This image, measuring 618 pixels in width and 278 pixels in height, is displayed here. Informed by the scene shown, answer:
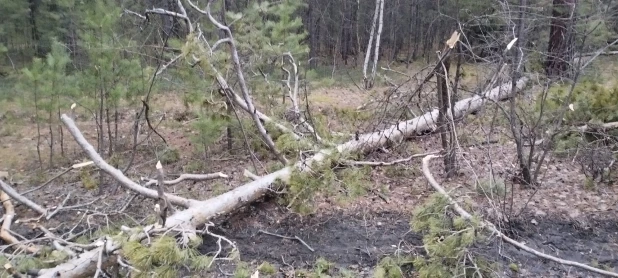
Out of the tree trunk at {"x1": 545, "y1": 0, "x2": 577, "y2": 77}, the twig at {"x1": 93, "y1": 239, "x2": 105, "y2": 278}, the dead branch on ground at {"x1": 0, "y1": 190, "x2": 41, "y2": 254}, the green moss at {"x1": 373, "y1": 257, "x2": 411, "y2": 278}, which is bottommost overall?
the green moss at {"x1": 373, "y1": 257, "x2": 411, "y2": 278}

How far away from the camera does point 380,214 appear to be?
213 inches

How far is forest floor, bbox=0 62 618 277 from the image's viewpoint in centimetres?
450

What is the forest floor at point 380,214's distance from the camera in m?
4.50

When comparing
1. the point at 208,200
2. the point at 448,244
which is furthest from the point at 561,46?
the point at 208,200

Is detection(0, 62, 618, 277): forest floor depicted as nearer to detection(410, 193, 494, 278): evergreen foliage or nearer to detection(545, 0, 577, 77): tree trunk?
detection(410, 193, 494, 278): evergreen foliage

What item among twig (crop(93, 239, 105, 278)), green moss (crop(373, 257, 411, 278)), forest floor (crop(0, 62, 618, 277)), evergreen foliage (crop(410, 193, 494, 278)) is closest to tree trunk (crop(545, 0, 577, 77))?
forest floor (crop(0, 62, 618, 277))

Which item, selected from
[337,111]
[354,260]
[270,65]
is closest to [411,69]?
[337,111]

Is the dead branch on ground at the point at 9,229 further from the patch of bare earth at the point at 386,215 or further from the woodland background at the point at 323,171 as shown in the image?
the patch of bare earth at the point at 386,215

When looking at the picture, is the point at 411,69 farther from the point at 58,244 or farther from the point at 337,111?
the point at 58,244

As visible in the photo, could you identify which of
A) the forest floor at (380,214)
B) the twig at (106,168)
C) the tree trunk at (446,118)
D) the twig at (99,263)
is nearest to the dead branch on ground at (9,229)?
the forest floor at (380,214)

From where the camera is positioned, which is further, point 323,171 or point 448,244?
point 323,171

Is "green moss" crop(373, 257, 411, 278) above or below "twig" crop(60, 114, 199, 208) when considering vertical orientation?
below

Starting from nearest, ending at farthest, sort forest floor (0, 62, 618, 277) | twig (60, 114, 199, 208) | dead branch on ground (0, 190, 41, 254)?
dead branch on ground (0, 190, 41, 254)
forest floor (0, 62, 618, 277)
twig (60, 114, 199, 208)

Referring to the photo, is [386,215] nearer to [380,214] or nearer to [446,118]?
[380,214]
